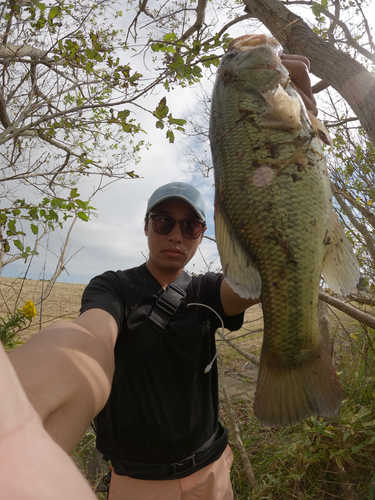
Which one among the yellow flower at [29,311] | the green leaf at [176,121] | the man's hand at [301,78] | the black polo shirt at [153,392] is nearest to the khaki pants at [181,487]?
the black polo shirt at [153,392]

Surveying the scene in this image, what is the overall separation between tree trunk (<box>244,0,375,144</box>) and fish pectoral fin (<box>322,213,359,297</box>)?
1.64m

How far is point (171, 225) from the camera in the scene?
2369mm

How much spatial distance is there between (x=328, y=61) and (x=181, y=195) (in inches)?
70.5

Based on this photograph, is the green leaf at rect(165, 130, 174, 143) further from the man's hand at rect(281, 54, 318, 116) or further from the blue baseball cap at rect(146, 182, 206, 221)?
the man's hand at rect(281, 54, 318, 116)

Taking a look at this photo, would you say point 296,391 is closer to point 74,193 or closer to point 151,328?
point 151,328

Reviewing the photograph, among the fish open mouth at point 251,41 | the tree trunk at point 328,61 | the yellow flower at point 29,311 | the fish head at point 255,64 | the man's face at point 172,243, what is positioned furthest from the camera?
the yellow flower at point 29,311

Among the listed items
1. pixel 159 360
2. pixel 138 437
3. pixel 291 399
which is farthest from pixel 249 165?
pixel 138 437

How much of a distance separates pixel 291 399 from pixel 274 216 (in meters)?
0.65

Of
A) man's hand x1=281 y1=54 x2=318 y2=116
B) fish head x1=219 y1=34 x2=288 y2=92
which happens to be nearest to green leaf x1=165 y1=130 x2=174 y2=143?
fish head x1=219 y1=34 x2=288 y2=92

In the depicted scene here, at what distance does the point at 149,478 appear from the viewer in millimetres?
1964

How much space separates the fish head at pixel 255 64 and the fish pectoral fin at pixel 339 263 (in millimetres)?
637

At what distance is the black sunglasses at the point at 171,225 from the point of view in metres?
2.36

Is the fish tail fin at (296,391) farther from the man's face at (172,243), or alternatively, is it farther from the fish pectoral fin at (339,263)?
the man's face at (172,243)

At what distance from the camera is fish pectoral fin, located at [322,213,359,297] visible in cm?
118
